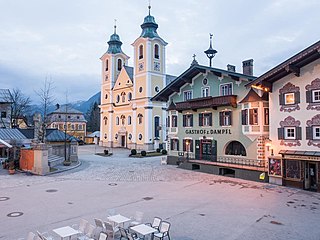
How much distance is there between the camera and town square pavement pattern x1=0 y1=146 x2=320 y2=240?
393 inches

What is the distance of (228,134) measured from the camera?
23047mm

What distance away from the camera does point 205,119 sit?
25.3 metres

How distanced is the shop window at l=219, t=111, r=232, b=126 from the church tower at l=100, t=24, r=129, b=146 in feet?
112

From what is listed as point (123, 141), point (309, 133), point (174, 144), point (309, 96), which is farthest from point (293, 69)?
point (123, 141)

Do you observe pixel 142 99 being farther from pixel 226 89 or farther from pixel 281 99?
pixel 281 99

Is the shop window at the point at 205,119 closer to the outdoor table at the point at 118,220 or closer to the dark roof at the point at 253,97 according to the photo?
the dark roof at the point at 253,97

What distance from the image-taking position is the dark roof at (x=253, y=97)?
67.1ft

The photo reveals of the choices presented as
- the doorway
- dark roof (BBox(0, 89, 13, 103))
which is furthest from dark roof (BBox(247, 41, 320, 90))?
dark roof (BBox(0, 89, 13, 103))

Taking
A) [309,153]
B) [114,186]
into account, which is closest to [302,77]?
[309,153]

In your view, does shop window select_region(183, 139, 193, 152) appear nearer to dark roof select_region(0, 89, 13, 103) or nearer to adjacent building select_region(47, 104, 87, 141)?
dark roof select_region(0, 89, 13, 103)

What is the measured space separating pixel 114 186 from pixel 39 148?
808 centimetres

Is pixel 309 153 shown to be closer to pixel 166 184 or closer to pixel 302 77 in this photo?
pixel 302 77

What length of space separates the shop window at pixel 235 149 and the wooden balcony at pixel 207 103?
10.9 ft

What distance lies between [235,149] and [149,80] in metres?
25.3
